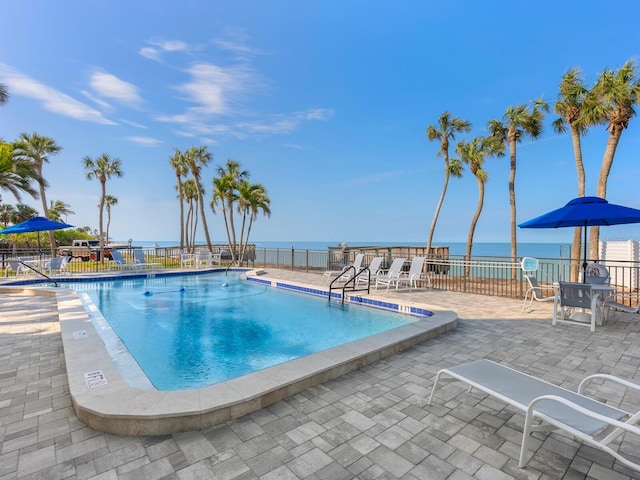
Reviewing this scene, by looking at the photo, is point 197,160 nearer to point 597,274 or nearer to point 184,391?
point 184,391

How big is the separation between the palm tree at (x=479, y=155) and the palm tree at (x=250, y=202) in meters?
11.3

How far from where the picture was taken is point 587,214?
4918 mm

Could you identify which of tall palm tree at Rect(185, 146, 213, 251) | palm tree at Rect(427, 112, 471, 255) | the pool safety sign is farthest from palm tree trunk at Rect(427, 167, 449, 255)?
the pool safety sign

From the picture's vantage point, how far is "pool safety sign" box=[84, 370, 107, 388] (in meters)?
2.63

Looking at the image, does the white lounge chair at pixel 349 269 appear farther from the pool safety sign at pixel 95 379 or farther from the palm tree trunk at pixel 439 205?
the palm tree trunk at pixel 439 205

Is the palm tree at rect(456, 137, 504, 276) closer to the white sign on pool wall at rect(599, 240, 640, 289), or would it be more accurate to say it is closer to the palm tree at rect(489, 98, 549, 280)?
the palm tree at rect(489, 98, 549, 280)

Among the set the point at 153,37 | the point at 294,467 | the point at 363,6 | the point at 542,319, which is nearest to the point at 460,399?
the point at 294,467

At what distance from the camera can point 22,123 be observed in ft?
58.0

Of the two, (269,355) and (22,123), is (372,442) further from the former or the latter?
(22,123)

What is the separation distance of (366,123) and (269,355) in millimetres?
19868

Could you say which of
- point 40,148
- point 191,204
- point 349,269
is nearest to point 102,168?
point 40,148

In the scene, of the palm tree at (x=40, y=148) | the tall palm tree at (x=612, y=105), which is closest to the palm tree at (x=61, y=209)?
the palm tree at (x=40, y=148)

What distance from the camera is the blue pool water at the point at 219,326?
4228 millimetres

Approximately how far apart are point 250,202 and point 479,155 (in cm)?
1256
